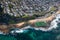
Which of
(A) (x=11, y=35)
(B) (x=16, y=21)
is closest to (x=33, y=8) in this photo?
(B) (x=16, y=21)

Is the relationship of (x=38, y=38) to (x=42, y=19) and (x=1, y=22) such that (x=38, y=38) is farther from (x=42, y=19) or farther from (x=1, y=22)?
(x=1, y=22)

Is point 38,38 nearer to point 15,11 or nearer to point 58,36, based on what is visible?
point 58,36

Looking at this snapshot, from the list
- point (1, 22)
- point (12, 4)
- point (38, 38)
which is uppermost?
point (12, 4)

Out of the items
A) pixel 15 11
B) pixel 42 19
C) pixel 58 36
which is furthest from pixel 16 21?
pixel 58 36

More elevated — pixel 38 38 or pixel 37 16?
pixel 37 16

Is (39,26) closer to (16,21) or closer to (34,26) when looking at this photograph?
(34,26)

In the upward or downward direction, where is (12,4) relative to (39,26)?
upward

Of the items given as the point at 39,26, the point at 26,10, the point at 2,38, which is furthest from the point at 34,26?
the point at 2,38

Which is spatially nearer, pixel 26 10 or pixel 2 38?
pixel 2 38
